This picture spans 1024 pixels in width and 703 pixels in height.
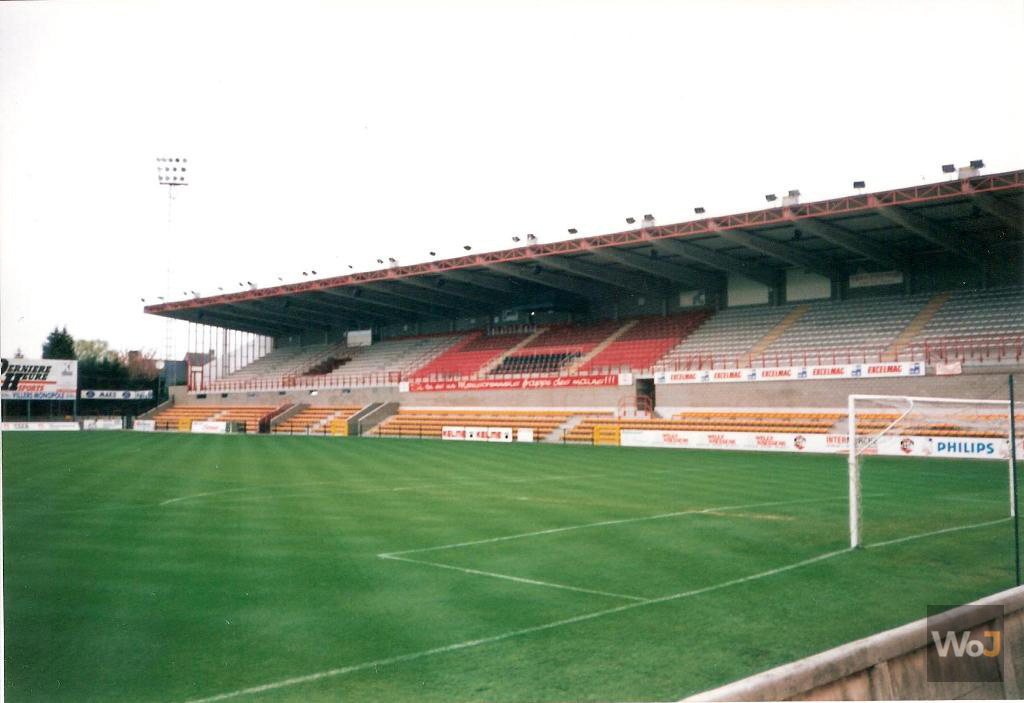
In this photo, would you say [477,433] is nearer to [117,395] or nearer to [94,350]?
[117,395]

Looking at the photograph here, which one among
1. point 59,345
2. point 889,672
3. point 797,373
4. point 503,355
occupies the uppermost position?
point 59,345

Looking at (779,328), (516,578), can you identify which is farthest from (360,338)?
(516,578)

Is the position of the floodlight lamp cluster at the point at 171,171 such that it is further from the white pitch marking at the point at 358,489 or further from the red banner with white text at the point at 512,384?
the white pitch marking at the point at 358,489

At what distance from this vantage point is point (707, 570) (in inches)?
343

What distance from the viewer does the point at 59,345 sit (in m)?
51.9

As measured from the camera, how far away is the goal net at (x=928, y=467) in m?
11.1

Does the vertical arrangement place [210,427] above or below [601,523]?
below

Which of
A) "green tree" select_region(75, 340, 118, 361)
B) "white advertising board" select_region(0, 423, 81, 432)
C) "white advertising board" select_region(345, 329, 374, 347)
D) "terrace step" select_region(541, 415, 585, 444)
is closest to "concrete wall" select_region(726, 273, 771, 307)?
"terrace step" select_region(541, 415, 585, 444)

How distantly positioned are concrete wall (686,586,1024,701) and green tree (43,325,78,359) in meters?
55.7

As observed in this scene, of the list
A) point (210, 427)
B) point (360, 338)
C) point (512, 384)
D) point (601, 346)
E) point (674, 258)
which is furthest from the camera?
point (360, 338)

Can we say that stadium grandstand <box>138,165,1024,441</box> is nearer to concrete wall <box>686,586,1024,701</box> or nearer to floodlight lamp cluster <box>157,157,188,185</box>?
floodlight lamp cluster <box>157,157,188,185</box>

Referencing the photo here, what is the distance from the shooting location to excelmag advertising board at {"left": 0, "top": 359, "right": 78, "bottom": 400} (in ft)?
162

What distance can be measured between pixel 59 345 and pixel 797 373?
1781 inches

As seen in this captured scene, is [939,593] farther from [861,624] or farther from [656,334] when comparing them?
[656,334]
